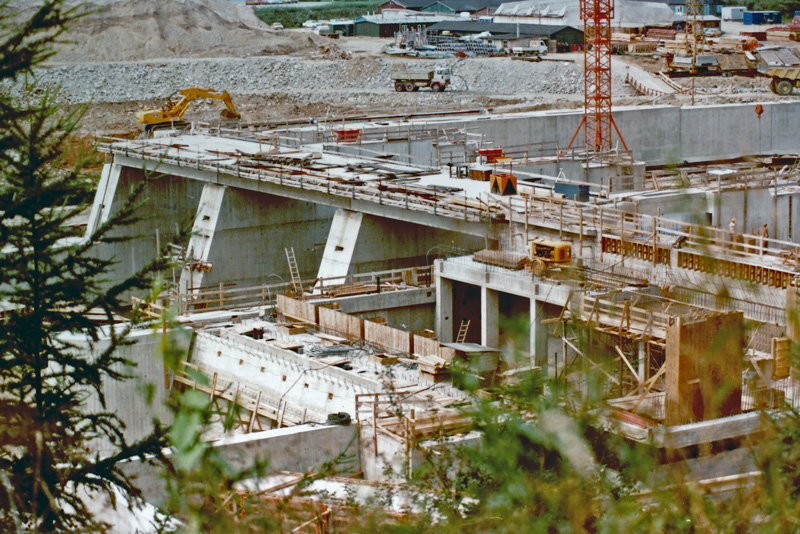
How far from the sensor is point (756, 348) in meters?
26.8

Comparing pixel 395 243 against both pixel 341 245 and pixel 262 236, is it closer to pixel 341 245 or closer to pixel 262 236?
pixel 341 245

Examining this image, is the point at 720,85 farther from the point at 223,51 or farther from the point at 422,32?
the point at 223,51

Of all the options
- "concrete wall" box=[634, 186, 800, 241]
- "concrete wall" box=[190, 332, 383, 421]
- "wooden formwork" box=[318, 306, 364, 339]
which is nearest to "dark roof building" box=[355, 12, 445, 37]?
"concrete wall" box=[634, 186, 800, 241]

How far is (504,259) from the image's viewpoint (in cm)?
3284

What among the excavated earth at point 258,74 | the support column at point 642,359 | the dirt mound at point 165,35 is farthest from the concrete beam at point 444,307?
the dirt mound at point 165,35

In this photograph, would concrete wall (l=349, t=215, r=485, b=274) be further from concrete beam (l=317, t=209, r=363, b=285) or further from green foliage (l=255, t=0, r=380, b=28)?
green foliage (l=255, t=0, r=380, b=28)

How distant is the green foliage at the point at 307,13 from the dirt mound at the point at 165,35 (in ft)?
111

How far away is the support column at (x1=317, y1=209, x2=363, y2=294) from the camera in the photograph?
39656 mm

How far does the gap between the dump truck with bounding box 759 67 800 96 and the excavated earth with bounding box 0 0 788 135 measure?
669 millimetres

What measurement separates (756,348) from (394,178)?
740 inches

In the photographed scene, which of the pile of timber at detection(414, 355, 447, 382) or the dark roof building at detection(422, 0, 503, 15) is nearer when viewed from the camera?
the pile of timber at detection(414, 355, 447, 382)

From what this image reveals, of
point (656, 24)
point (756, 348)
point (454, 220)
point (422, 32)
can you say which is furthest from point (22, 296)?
point (656, 24)

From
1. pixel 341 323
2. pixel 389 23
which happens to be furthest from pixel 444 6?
pixel 341 323

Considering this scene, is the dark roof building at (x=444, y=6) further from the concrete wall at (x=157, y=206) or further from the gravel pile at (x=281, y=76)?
the concrete wall at (x=157, y=206)
